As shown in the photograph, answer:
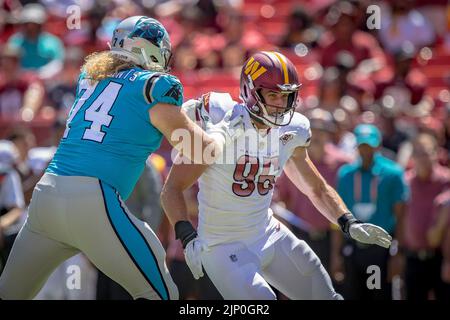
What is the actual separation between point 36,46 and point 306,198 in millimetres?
4943

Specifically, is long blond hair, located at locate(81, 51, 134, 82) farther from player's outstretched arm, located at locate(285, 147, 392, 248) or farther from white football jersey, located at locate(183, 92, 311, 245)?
player's outstretched arm, located at locate(285, 147, 392, 248)

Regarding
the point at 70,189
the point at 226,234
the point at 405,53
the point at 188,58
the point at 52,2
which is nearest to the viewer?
the point at 70,189

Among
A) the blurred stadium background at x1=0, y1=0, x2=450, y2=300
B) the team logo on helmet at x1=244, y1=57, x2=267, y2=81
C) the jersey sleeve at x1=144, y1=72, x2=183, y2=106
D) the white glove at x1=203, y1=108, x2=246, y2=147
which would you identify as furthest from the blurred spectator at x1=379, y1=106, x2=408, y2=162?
the jersey sleeve at x1=144, y1=72, x2=183, y2=106

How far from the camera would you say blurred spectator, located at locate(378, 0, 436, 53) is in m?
11.2

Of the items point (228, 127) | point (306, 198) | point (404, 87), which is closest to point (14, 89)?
point (306, 198)

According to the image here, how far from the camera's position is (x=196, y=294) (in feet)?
26.5

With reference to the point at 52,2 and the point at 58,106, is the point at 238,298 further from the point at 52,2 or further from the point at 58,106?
the point at 52,2

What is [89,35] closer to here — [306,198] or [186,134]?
[306,198]

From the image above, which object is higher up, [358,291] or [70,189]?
[70,189]

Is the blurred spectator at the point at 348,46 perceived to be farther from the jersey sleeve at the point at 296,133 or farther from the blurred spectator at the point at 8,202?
the jersey sleeve at the point at 296,133

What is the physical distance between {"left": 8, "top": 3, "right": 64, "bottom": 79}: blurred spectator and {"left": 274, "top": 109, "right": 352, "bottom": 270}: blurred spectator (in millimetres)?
4252

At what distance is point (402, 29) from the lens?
1123cm
